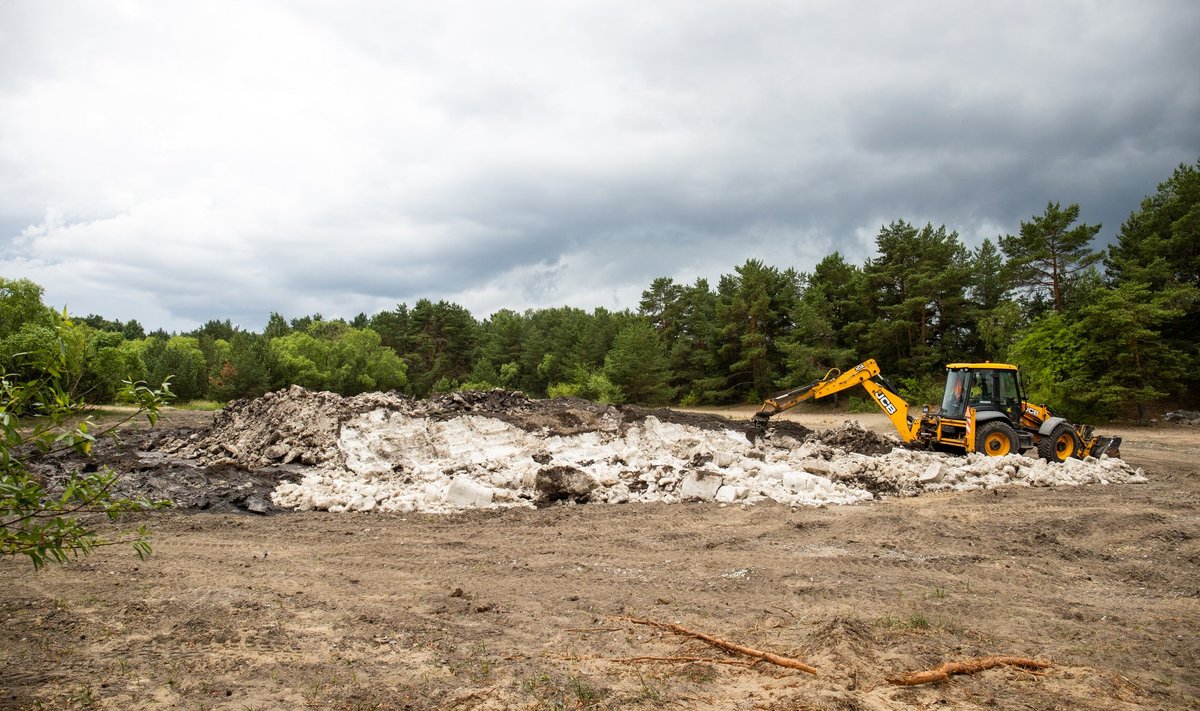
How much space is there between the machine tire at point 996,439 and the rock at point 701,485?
20.4 feet

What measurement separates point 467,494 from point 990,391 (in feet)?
35.5

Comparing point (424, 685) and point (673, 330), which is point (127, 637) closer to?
point (424, 685)

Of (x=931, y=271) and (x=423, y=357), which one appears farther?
(x=423, y=357)

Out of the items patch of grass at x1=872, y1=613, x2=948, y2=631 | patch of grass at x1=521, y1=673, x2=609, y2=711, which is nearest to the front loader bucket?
patch of grass at x1=872, y1=613, x2=948, y2=631

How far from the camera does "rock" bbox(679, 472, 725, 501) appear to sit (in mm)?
10875

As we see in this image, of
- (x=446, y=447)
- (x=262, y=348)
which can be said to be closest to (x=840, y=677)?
(x=446, y=447)

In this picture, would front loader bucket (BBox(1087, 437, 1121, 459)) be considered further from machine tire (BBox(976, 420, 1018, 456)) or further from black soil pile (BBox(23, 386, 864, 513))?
black soil pile (BBox(23, 386, 864, 513))

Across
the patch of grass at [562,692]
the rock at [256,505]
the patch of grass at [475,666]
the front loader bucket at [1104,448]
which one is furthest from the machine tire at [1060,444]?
the rock at [256,505]

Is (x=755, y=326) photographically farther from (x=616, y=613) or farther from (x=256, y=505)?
(x=616, y=613)

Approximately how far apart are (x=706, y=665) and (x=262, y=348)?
156 ft

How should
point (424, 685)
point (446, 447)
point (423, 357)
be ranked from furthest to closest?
point (423, 357), point (446, 447), point (424, 685)

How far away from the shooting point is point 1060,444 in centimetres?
1353

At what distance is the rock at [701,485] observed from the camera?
1088 cm

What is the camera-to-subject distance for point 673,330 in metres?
45.9
